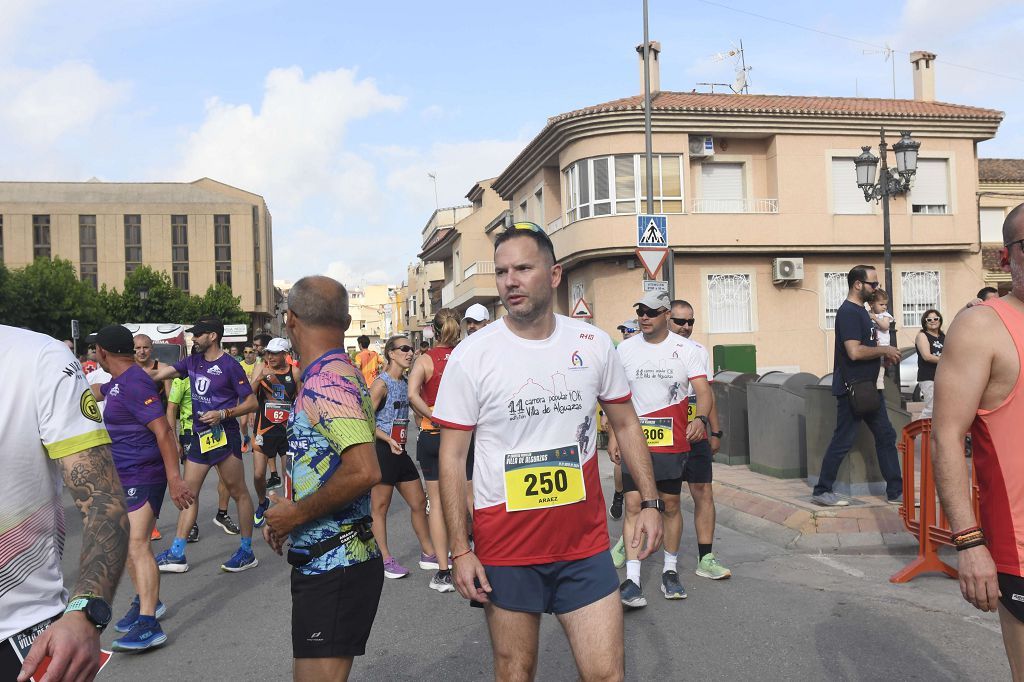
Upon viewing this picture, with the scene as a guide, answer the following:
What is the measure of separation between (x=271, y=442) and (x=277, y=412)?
0.33 m

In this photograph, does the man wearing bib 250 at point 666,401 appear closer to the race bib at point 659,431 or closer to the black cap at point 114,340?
the race bib at point 659,431

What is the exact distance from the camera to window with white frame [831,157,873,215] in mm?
28938

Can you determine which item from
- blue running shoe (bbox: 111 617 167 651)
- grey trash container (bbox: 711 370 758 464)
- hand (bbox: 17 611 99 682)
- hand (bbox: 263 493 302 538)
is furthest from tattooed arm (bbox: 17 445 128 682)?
grey trash container (bbox: 711 370 758 464)

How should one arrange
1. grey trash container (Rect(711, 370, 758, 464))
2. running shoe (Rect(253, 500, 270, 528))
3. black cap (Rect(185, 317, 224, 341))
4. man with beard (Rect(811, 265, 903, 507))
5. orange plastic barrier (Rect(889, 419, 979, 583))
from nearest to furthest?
orange plastic barrier (Rect(889, 419, 979, 583)), black cap (Rect(185, 317, 224, 341)), man with beard (Rect(811, 265, 903, 507)), running shoe (Rect(253, 500, 270, 528)), grey trash container (Rect(711, 370, 758, 464))

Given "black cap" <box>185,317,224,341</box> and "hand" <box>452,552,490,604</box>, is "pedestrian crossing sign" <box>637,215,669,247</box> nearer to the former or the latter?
"black cap" <box>185,317,224,341</box>

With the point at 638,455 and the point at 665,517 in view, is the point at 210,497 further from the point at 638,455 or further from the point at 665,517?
the point at 638,455

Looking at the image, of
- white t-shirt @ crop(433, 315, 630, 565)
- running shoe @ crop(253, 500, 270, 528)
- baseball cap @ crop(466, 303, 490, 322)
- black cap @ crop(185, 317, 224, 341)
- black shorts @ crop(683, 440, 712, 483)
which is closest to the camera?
white t-shirt @ crop(433, 315, 630, 565)

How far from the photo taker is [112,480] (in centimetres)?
223

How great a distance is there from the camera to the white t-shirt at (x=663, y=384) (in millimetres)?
6105

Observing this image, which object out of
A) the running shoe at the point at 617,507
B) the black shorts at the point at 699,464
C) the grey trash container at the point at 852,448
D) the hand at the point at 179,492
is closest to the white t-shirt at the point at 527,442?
the hand at the point at 179,492

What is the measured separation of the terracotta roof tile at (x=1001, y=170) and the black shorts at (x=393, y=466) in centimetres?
3789

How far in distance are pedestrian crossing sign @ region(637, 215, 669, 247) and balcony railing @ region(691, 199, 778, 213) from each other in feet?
46.6

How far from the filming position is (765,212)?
28.5 m

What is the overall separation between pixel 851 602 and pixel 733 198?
24539 mm
